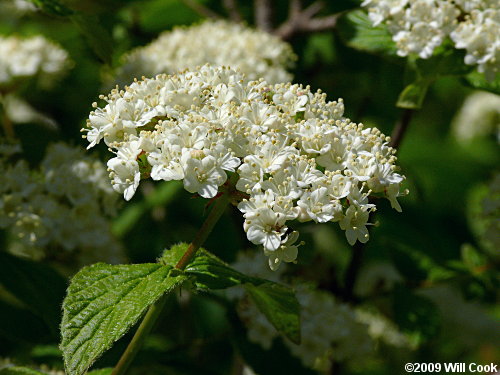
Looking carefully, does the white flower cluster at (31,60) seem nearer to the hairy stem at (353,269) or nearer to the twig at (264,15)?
the twig at (264,15)

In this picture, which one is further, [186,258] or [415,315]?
[415,315]

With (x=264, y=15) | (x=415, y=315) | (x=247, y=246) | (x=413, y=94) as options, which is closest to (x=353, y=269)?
(x=415, y=315)

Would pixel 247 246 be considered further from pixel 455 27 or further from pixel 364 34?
pixel 455 27

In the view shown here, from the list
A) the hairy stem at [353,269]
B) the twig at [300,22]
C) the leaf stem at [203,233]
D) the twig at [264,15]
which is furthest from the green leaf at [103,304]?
the twig at [264,15]

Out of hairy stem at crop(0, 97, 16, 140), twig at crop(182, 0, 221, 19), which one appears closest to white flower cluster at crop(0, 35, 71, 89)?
hairy stem at crop(0, 97, 16, 140)

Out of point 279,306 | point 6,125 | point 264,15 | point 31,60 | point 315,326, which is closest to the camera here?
point 279,306

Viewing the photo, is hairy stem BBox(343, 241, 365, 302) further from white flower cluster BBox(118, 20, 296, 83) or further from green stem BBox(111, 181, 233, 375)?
green stem BBox(111, 181, 233, 375)

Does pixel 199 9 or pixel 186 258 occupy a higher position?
pixel 186 258
